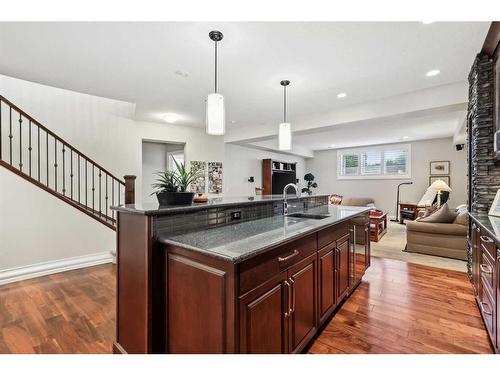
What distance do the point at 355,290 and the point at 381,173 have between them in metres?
6.99

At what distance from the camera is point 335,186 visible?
9.70 meters

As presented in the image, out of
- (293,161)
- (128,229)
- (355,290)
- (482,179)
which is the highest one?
(293,161)

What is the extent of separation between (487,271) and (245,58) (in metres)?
2.86

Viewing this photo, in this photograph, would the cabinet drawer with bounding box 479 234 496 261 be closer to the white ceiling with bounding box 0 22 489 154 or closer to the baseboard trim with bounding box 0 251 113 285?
the white ceiling with bounding box 0 22 489 154

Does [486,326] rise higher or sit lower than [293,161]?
lower

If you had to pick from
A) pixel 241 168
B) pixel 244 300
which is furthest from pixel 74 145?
pixel 244 300

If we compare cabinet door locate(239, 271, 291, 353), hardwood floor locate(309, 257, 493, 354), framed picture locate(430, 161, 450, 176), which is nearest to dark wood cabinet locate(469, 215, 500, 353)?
hardwood floor locate(309, 257, 493, 354)

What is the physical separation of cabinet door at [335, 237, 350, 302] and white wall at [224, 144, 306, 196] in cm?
446

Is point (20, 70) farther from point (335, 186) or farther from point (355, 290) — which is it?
point (335, 186)

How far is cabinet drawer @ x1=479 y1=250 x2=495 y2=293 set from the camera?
174 cm

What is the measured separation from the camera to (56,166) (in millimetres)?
3967

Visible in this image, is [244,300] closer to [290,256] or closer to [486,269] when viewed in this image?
[290,256]
